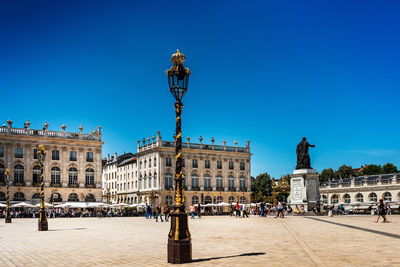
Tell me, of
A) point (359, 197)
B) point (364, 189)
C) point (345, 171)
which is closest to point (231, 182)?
point (359, 197)

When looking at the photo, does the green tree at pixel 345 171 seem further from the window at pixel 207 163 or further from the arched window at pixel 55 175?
the arched window at pixel 55 175

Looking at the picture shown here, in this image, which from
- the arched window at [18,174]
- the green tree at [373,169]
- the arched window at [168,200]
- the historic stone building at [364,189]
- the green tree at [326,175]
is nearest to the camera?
the arched window at [18,174]

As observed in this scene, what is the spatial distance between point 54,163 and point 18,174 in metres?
5.23

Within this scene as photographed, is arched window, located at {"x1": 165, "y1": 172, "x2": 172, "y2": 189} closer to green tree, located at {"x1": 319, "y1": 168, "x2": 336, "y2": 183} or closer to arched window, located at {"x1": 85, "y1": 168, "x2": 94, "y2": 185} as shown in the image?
arched window, located at {"x1": 85, "y1": 168, "x2": 94, "y2": 185}

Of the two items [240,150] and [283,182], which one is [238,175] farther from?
[283,182]

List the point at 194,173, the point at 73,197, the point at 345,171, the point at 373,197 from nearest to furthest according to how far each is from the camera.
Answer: the point at 73,197
the point at 373,197
the point at 194,173
the point at 345,171

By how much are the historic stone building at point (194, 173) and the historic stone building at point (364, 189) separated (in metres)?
16.5

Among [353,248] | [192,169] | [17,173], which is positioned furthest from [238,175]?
[353,248]

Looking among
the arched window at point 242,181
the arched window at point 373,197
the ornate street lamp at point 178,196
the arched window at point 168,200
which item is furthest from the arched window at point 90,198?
the ornate street lamp at point 178,196

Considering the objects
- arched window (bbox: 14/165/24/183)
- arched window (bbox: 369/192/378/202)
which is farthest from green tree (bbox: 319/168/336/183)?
arched window (bbox: 14/165/24/183)

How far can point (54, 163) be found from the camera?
214 feet

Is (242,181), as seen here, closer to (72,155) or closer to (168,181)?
(168,181)

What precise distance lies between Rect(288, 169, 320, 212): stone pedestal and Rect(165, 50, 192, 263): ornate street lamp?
24.5 meters

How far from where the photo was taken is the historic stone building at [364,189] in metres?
71.0
